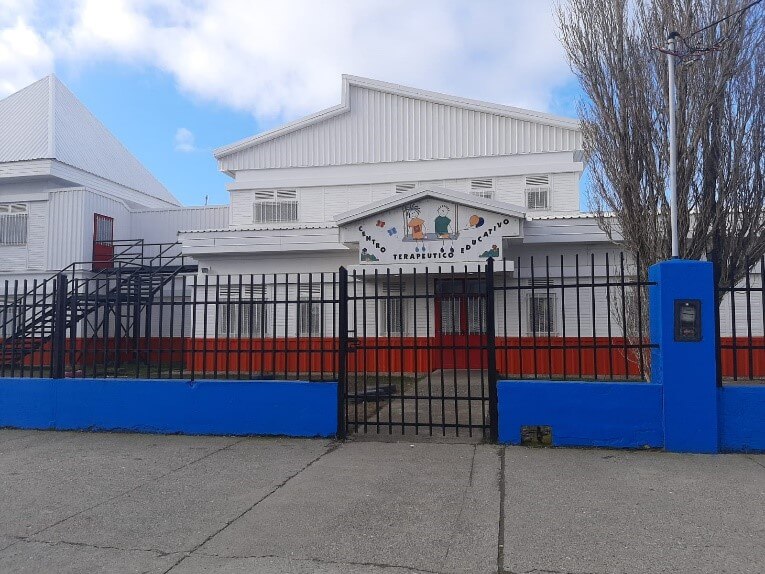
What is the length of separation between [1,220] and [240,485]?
1960 centimetres

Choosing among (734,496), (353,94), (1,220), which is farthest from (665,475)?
(1,220)

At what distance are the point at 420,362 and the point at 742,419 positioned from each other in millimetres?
10150

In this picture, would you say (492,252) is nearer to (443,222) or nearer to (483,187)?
(443,222)

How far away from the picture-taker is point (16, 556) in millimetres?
4680

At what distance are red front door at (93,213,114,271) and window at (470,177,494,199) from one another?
40.1ft

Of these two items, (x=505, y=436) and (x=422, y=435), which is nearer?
(x=505, y=436)

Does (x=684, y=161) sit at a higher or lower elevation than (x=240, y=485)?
higher

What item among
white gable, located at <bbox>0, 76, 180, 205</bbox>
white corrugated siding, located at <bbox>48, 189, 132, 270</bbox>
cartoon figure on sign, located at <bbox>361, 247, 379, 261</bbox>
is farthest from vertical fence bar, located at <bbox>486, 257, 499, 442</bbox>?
white gable, located at <bbox>0, 76, 180, 205</bbox>

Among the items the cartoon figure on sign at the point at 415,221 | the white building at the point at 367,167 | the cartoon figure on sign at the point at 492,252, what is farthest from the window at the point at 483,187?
the cartoon figure on sign at the point at 492,252

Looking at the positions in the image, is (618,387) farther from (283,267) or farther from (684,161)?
(283,267)

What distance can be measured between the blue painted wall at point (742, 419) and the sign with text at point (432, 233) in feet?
25.8

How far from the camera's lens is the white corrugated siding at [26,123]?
21.5 meters

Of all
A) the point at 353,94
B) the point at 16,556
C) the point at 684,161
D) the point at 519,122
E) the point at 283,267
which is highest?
the point at 353,94

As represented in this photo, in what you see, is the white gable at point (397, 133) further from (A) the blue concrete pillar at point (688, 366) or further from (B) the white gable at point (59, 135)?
(A) the blue concrete pillar at point (688, 366)
